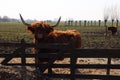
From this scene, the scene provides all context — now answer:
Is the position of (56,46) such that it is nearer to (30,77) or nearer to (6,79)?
(30,77)

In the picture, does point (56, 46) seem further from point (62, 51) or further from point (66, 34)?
point (66, 34)

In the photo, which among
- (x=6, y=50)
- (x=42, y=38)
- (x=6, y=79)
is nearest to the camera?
(x=6, y=79)

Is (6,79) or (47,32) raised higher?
(47,32)

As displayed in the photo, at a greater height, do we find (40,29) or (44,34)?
(40,29)

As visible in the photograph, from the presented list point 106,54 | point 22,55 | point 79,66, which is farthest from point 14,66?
point 106,54

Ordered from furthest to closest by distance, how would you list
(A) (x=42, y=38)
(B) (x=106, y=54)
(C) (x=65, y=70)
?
(C) (x=65, y=70) < (A) (x=42, y=38) < (B) (x=106, y=54)

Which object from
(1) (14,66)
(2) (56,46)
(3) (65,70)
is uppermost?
(2) (56,46)

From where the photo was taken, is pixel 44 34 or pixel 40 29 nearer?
pixel 40 29

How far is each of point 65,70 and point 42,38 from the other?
1934 mm

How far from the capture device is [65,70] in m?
11.8

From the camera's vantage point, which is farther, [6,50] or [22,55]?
[6,50]

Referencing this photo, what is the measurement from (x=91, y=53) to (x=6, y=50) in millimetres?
8708

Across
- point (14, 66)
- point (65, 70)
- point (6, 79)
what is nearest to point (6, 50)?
point (65, 70)

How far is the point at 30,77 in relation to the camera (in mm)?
8195
